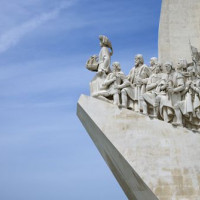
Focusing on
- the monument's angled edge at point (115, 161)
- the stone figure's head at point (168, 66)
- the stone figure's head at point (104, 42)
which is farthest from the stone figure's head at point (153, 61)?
the monument's angled edge at point (115, 161)

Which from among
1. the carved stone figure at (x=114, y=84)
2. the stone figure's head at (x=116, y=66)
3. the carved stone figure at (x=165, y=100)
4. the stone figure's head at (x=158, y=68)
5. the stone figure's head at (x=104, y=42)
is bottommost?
Answer: the carved stone figure at (x=165, y=100)

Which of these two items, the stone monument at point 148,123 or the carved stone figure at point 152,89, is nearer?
the stone monument at point 148,123

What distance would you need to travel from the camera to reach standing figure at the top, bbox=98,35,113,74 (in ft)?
36.0

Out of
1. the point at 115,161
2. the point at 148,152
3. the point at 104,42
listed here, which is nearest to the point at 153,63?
the point at 104,42

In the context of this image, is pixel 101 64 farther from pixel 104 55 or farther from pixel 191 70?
pixel 191 70

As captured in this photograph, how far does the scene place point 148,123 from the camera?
9789mm

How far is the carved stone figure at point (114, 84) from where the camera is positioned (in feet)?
33.8

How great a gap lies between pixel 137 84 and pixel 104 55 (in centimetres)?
129

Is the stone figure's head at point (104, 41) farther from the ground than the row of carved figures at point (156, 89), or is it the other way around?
the stone figure's head at point (104, 41)

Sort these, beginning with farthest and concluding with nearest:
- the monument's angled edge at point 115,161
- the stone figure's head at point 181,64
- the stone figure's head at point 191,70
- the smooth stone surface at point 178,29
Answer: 1. the smooth stone surface at point 178,29
2. the stone figure's head at point 181,64
3. the stone figure's head at point 191,70
4. the monument's angled edge at point 115,161

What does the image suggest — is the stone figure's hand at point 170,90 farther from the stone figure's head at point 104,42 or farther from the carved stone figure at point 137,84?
the stone figure's head at point 104,42

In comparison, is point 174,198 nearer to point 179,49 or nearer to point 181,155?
point 181,155

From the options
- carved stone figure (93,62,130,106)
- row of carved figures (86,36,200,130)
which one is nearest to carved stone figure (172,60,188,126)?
row of carved figures (86,36,200,130)

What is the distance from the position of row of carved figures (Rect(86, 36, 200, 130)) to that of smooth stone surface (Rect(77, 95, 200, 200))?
262mm
